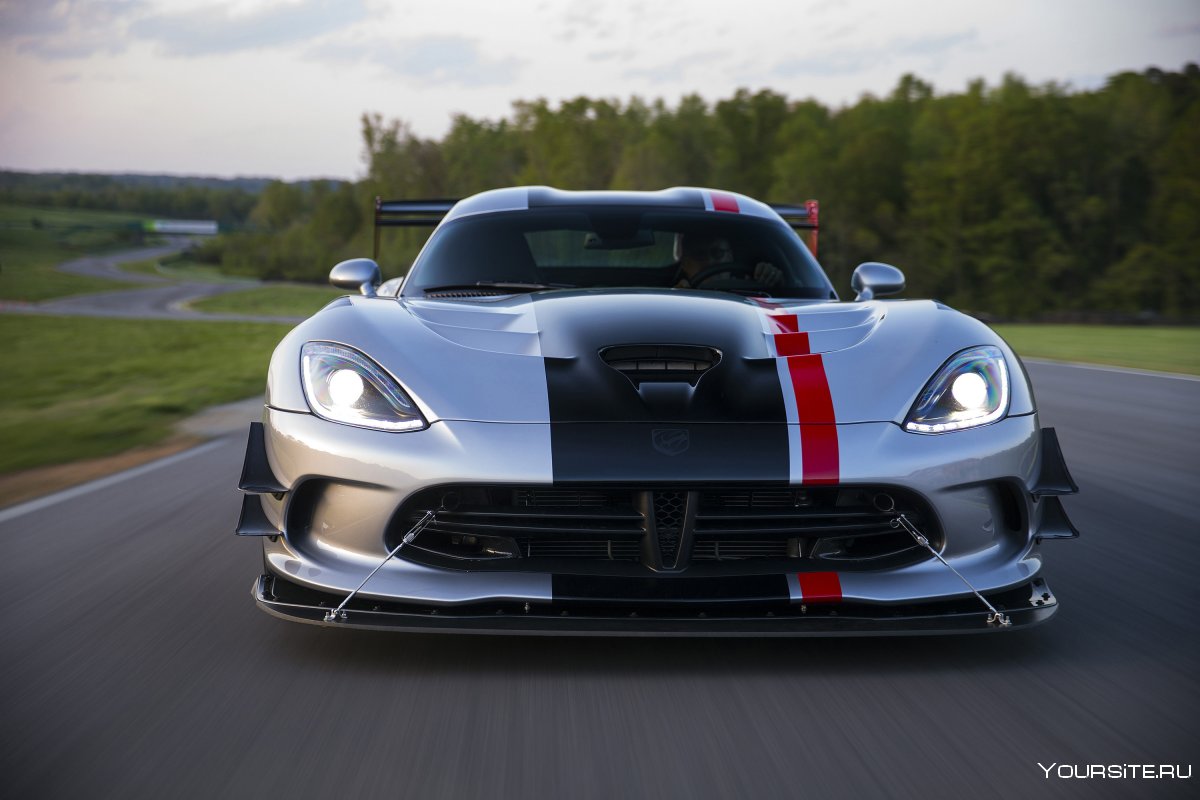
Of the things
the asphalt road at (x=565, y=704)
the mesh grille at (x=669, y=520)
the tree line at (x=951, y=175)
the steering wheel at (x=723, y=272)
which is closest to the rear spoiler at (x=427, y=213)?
the steering wheel at (x=723, y=272)

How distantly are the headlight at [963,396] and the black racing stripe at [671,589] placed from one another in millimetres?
559

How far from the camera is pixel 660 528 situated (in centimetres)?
278

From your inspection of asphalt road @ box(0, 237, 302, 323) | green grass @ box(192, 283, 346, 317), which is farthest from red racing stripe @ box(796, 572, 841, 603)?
green grass @ box(192, 283, 346, 317)

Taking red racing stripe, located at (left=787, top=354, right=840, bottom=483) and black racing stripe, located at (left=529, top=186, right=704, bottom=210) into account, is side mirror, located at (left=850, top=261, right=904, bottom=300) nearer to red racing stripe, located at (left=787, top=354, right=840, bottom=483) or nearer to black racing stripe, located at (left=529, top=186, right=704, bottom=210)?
black racing stripe, located at (left=529, top=186, right=704, bottom=210)

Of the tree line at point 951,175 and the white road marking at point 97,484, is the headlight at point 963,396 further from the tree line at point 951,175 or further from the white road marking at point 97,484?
the tree line at point 951,175

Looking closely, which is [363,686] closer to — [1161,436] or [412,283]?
[412,283]

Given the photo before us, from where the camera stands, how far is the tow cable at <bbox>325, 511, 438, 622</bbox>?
2721 millimetres

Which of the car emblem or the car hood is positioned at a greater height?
the car hood

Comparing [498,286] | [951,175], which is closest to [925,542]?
[498,286]

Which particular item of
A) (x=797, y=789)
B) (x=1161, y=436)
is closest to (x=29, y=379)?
(x=1161, y=436)

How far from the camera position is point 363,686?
2.66 meters

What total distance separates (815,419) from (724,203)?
2.12 meters

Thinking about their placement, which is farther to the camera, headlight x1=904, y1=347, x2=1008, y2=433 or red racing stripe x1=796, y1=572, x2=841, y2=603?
headlight x1=904, y1=347, x2=1008, y2=433

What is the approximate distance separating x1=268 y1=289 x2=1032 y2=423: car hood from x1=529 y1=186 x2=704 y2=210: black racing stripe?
1210 millimetres
